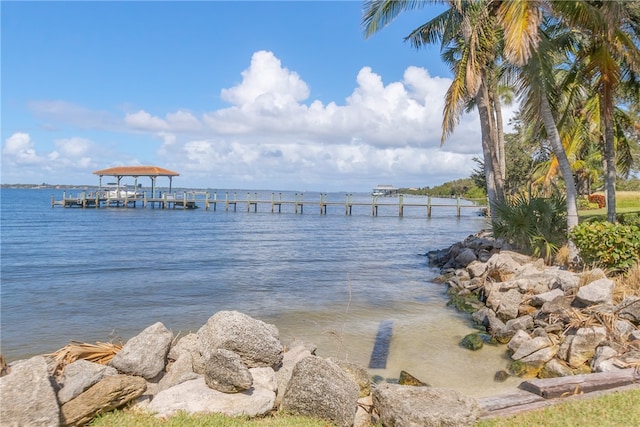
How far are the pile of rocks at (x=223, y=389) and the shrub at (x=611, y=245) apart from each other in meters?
7.61

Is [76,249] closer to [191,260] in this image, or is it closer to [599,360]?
[191,260]

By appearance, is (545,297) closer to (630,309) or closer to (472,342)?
(630,309)

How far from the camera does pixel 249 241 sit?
29.7 m

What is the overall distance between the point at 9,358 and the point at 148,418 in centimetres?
560

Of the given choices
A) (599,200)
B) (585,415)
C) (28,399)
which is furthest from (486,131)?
(599,200)

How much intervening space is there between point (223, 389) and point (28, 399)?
6.16 feet

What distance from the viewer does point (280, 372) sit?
615 cm

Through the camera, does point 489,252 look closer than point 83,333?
No

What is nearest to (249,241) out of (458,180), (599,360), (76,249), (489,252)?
(76,249)

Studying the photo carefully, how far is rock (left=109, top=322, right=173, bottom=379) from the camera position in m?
6.07

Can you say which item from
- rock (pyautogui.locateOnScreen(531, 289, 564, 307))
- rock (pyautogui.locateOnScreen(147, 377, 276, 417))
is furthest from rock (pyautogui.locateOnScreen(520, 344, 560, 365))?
rock (pyautogui.locateOnScreen(147, 377, 276, 417))

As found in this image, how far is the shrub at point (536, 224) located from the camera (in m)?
14.3

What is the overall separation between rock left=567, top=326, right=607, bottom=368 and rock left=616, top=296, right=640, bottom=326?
0.88 metres

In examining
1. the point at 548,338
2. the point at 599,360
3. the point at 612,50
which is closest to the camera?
the point at 599,360
